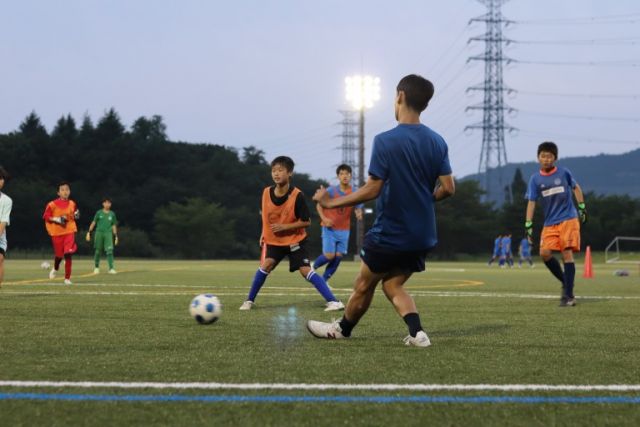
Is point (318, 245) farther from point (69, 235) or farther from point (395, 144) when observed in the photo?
point (395, 144)

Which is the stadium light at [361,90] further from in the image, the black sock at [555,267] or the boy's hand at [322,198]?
the boy's hand at [322,198]

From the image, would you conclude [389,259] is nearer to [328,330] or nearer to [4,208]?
[328,330]

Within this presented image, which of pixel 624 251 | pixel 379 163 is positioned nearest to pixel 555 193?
pixel 379 163

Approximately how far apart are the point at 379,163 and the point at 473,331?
6.86 feet

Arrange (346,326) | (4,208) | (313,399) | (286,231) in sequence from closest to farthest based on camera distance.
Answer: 1. (313,399)
2. (346,326)
3. (286,231)
4. (4,208)

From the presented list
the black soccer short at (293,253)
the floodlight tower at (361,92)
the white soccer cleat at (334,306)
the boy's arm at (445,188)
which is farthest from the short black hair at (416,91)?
the floodlight tower at (361,92)

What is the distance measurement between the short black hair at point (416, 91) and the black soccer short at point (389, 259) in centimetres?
105

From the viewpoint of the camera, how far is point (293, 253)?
9070mm

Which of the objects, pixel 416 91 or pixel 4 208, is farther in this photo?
pixel 4 208

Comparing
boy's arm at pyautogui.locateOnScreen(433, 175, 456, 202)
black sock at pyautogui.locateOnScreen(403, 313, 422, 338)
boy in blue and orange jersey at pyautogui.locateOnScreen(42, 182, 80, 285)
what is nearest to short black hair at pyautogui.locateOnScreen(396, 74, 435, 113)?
boy's arm at pyautogui.locateOnScreen(433, 175, 456, 202)

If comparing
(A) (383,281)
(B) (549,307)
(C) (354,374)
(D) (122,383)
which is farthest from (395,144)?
(B) (549,307)

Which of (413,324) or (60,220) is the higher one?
(60,220)

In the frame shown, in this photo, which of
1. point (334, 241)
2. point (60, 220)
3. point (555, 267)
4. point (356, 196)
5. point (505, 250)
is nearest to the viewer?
point (356, 196)

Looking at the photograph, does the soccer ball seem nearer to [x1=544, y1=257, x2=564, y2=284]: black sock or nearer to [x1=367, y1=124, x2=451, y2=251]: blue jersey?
[x1=367, y1=124, x2=451, y2=251]: blue jersey
